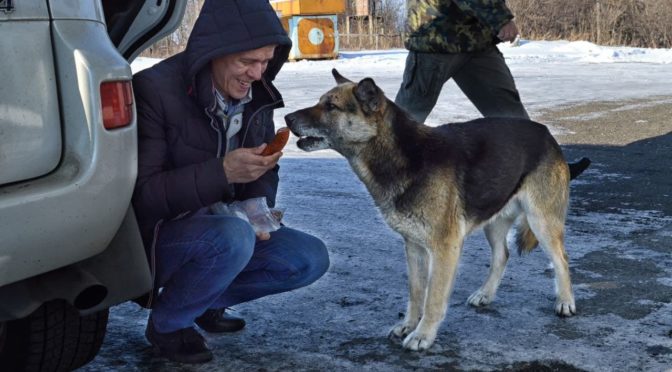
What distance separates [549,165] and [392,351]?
1.23 meters

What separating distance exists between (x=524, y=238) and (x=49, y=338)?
7.86 feet

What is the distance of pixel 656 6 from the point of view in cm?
3088

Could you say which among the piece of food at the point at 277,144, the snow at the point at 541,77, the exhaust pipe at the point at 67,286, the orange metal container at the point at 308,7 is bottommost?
the snow at the point at 541,77

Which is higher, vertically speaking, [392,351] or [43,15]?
[43,15]

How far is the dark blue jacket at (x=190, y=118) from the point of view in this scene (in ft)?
10.6

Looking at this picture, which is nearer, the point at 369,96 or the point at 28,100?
the point at 28,100

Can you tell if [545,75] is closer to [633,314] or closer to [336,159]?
[336,159]

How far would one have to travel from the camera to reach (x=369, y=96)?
12.7ft

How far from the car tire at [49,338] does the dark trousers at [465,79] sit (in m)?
3.23

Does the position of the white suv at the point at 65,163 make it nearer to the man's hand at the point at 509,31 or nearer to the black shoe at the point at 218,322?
the black shoe at the point at 218,322

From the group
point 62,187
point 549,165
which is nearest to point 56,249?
point 62,187

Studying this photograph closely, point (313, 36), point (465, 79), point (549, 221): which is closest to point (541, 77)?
point (313, 36)

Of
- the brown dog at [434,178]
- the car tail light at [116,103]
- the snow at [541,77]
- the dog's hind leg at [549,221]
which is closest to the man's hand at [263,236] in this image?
the brown dog at [434,178]

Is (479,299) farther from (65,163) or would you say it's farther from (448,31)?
(65,163)
